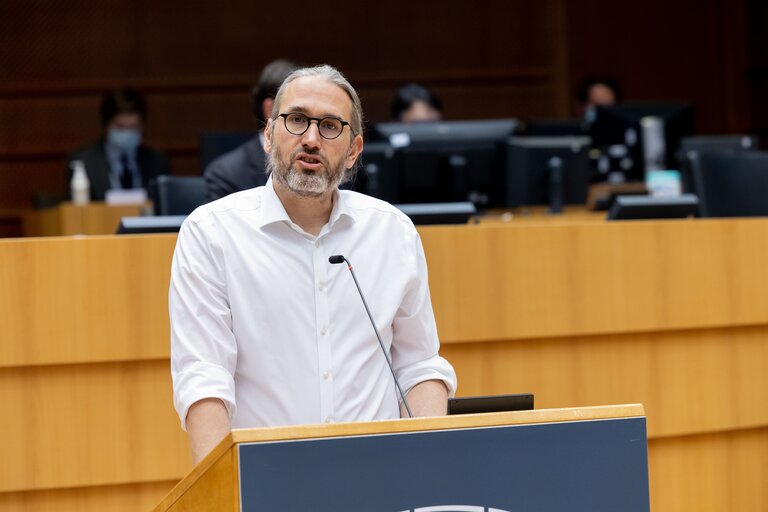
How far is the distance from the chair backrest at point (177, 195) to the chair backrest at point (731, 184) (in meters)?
1.76

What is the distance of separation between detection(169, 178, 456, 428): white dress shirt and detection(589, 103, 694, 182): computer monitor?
4042 millimetres

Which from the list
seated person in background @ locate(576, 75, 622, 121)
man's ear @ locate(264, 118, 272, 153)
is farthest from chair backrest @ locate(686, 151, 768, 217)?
seated person in background @ locate(576, 75, 622, 121)

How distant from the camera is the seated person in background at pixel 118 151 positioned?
6469 millimetres

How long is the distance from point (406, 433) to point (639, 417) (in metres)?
0.35

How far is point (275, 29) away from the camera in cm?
848

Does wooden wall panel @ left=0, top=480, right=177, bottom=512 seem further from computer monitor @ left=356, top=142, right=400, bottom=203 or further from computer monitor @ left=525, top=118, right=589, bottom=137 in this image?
computer monitor @ left=525, top=118, right=589, bottom=137

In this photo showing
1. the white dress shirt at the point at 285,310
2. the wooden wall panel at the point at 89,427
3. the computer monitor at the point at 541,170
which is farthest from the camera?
the computer monitor at the point at 541,170

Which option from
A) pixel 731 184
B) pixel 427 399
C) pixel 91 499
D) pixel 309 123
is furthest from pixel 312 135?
pixel 731 184

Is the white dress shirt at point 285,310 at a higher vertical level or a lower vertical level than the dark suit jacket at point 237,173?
lower

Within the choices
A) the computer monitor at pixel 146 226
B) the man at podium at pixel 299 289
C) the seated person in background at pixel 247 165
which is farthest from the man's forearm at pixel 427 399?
the seated person in background at pixel 247 165

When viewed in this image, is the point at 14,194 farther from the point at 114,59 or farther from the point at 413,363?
the point at 413,363

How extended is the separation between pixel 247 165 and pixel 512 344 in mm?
960

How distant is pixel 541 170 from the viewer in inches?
195

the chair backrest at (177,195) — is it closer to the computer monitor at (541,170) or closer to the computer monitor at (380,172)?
the computer monitor at (380,172)
